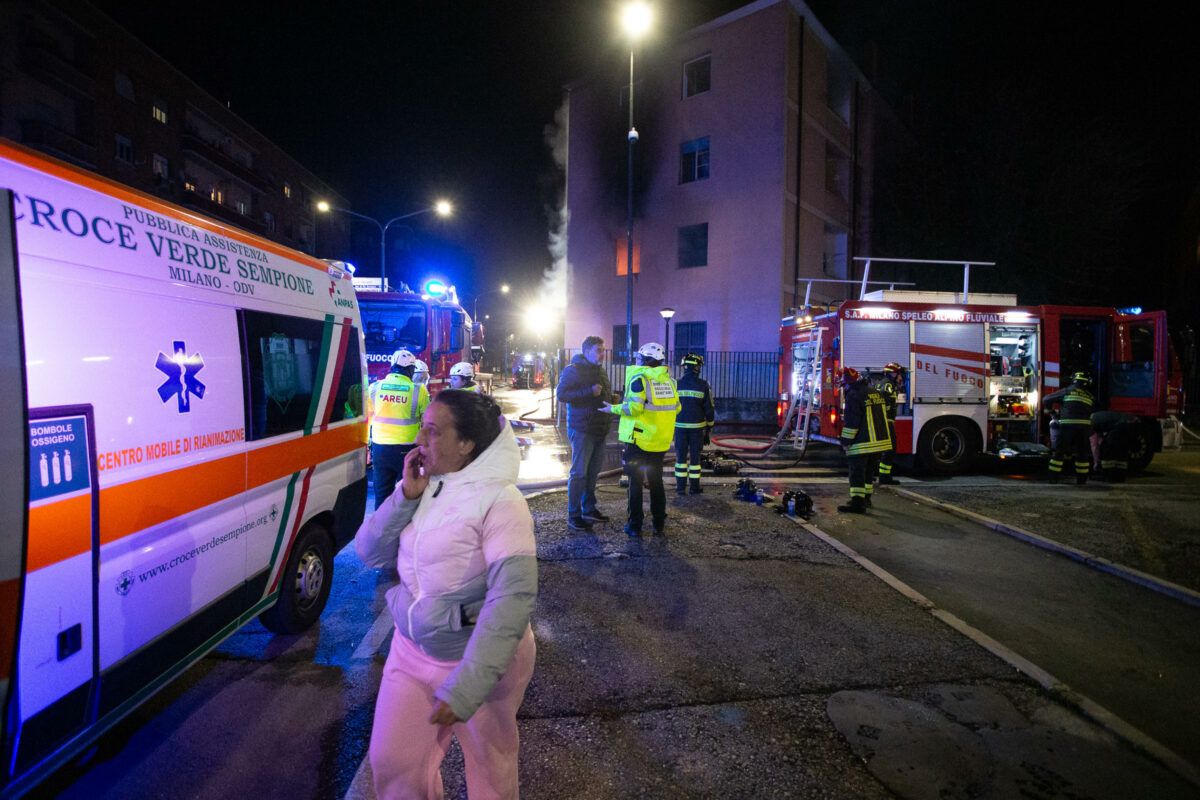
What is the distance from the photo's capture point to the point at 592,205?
23.9 m

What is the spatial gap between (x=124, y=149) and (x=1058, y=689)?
4129 centimetres

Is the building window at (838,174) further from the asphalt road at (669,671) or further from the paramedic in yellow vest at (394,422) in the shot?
the paramedic in yellow vest at (394,422)

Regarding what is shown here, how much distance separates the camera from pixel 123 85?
31.4 meters

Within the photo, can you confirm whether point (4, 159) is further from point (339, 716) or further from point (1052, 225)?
point (1052, 225)

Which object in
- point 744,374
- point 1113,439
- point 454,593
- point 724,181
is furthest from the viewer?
point 724,181

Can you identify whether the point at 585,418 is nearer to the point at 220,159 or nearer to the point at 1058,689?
the point at 1058,689

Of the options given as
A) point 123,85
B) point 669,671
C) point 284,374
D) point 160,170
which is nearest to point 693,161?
point 284,374

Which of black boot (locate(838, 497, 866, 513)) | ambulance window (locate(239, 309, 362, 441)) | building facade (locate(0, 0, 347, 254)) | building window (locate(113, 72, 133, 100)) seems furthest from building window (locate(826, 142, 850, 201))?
building window (locate(113, 72, 133, 100))

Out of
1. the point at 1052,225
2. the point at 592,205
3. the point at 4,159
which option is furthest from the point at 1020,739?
the point at 1052,225

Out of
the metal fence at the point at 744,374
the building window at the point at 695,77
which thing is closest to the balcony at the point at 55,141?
the building window at the point at 695,77

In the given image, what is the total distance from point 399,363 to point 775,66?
18.2 m

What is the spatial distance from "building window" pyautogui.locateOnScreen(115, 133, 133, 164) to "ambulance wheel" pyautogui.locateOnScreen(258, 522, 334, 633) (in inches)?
1466

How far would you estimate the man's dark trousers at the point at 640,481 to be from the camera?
6168 mm

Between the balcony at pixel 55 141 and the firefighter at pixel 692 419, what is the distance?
95.4 feet
